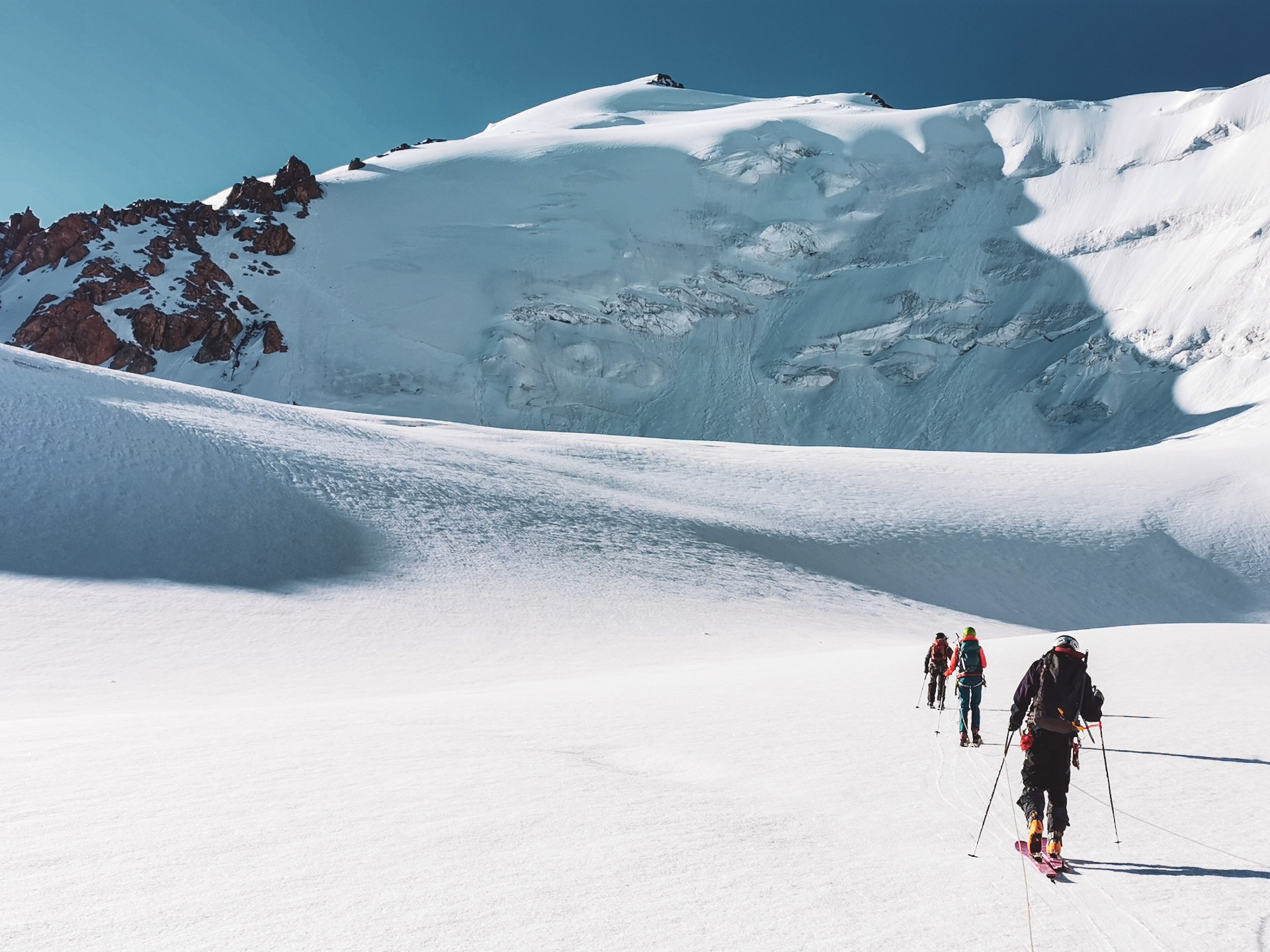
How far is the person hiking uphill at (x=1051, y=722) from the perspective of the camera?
238 inches

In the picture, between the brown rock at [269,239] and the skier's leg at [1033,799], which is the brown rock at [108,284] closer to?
the brown rock at [269,239]

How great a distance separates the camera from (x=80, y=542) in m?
21.9

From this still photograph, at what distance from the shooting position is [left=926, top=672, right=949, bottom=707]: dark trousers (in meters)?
12.3

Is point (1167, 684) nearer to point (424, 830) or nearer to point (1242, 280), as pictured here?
point (424, 830)

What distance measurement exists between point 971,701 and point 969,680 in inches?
11.4

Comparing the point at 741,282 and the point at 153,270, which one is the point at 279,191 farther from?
the point at 741,282

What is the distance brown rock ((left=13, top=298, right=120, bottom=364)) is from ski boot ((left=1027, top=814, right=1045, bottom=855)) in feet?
291

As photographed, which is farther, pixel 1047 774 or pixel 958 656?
pixel 958 656

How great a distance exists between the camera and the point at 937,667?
1248 cm

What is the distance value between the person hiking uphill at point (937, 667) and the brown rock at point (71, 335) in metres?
84.4

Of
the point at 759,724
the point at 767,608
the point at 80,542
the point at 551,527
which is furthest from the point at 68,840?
Answer: the point at 551,527

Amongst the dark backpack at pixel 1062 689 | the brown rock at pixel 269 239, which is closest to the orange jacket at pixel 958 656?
the dark backpack at pixel 1062 689

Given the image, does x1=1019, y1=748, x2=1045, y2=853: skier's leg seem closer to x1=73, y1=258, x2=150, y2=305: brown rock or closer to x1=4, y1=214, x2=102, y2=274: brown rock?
x1=73, y1=258, x2=150, y2=305: brown rock

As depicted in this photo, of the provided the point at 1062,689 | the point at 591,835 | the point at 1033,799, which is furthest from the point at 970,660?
the point at 591,835
